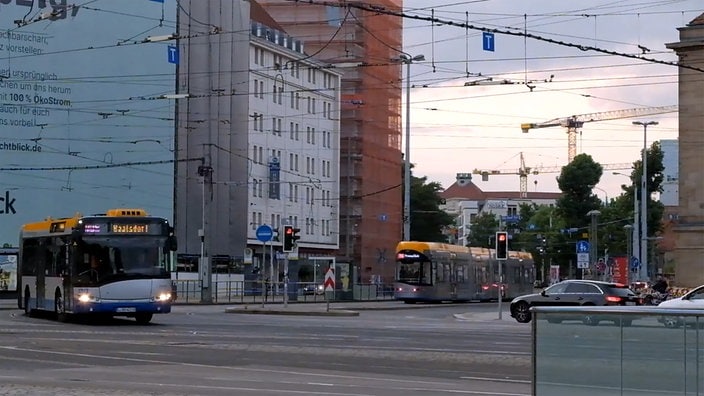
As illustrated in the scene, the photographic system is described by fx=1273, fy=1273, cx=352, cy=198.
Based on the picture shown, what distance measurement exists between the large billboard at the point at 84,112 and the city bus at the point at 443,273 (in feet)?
65.1

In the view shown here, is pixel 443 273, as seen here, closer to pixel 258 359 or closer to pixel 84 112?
pixel 84 112

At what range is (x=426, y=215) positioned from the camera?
12481cm

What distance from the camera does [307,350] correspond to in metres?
24.4

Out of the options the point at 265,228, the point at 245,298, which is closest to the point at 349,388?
the point at 265,228

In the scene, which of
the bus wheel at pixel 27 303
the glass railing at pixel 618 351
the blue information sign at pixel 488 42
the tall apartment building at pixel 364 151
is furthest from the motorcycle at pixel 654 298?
the tall apartment building at pixel 364 151

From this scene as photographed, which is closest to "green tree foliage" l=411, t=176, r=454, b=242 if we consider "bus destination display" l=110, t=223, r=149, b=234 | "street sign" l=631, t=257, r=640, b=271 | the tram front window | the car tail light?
"street sign" l=631, t=257, r=640, b=271

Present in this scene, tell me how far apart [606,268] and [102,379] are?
182ft

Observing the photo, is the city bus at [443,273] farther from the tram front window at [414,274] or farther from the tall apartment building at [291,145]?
the tall apartment building at [291,145]

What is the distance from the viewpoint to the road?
55.4 ft

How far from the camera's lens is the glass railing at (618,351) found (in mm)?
9508

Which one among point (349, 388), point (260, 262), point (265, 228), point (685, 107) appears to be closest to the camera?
point (349, 388)

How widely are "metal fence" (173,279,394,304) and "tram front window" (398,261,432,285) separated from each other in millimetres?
3869

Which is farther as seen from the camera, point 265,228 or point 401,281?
point 401,281

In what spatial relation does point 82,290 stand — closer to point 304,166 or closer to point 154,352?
point 154,352
